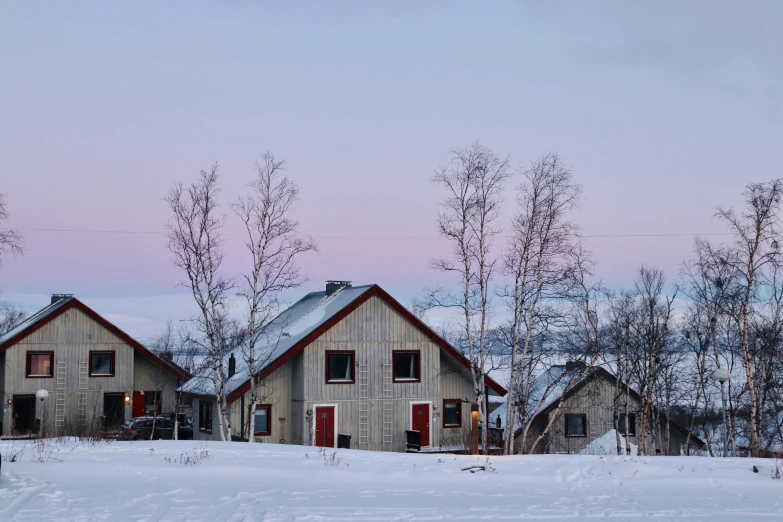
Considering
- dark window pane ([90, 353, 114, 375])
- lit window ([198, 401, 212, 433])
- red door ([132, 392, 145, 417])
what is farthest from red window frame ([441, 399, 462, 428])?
dark window pane ([90, 353, 114, 375])

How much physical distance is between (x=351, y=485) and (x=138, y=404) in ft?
99.7

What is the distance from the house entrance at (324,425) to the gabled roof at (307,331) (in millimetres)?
2484

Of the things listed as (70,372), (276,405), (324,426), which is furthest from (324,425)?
(70,372)

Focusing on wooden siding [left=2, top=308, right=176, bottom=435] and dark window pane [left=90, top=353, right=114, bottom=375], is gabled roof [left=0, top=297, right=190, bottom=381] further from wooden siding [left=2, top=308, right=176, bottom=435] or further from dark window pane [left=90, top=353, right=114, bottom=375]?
dark window pane [left=90, top=353, right=114, bottom=375]

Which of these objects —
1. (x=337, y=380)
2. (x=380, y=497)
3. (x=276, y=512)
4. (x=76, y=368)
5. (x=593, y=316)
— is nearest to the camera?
(x=276, y=512)

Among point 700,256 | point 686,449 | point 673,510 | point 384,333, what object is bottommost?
point 686,449

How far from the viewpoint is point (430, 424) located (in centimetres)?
3128

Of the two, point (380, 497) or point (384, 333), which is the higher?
point (384, 333)

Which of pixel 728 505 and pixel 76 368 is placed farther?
pixel 76 368

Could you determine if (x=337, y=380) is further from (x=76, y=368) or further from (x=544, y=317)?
(x=76, y=368)

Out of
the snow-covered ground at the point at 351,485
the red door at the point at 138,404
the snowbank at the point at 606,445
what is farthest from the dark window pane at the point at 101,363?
the snowbank at the point at 606,445

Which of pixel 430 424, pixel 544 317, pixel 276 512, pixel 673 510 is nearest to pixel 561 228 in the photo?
pixel 544 317

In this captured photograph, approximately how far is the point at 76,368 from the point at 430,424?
64.0ft

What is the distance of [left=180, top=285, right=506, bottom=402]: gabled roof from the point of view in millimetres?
28531
